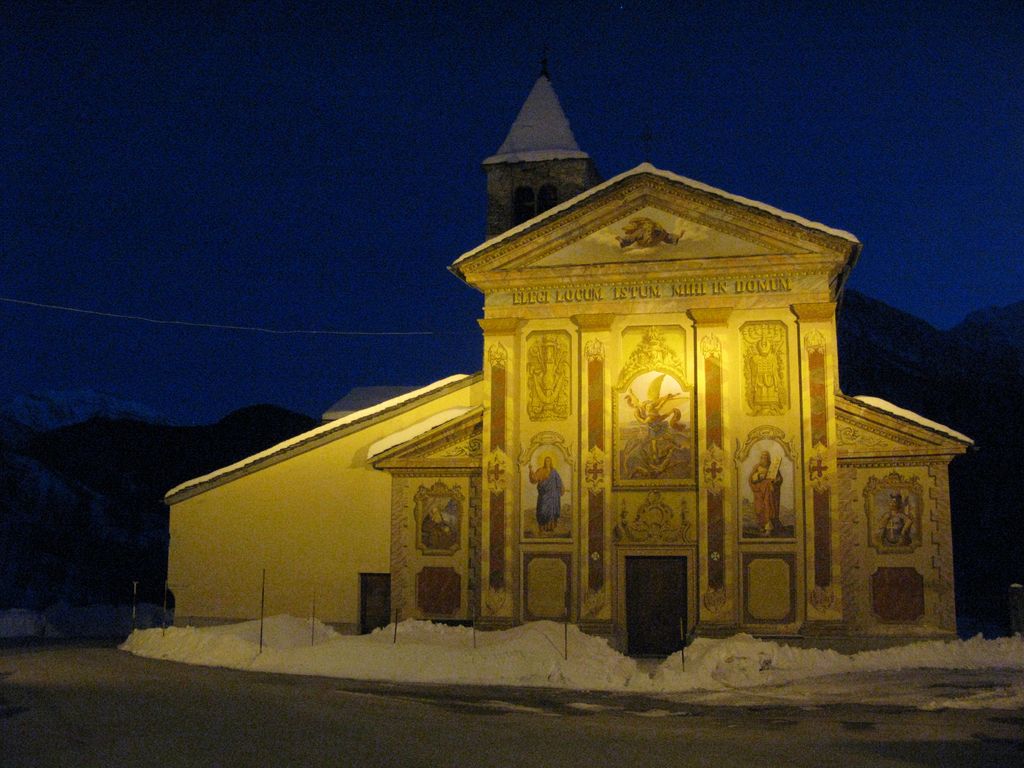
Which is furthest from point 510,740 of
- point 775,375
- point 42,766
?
point 775,375

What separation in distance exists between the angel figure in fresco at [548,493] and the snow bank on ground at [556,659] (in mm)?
2137

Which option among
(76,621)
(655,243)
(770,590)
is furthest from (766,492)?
(76,621)

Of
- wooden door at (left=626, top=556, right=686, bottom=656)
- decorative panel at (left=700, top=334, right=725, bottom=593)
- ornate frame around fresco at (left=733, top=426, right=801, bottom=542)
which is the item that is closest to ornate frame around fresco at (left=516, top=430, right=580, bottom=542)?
wooden door at (left=626, top=556, right=686, bottom=656)

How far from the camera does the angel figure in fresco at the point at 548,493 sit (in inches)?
876

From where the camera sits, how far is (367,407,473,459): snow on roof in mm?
23391

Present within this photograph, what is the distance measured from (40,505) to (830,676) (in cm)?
4225

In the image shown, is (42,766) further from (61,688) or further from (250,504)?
(250,504)

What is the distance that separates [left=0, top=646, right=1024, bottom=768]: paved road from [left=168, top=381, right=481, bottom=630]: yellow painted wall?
667 cm

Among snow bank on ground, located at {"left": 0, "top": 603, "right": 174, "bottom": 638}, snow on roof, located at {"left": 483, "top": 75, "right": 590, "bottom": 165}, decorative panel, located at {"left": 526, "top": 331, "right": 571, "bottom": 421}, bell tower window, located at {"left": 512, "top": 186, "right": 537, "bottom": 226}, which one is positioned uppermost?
snow on roof, located at {"left": 483, "top": 75, "right": 590, "bottom": 165}

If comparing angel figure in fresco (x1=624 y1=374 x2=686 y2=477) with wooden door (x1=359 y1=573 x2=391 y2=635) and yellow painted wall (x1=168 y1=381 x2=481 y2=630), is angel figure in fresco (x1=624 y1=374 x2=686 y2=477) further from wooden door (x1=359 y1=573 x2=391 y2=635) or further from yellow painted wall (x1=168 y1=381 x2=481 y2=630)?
wooden door (x1=359 y1=573 x2=391 y2=635)

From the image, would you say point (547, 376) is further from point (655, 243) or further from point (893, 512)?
point (893, 512)

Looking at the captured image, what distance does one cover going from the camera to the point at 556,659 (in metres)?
19.2

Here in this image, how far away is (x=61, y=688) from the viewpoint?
51.4ft

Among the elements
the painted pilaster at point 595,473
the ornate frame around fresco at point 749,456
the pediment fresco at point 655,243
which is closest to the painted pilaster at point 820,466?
the ornate frame around fresco at point 749,456
